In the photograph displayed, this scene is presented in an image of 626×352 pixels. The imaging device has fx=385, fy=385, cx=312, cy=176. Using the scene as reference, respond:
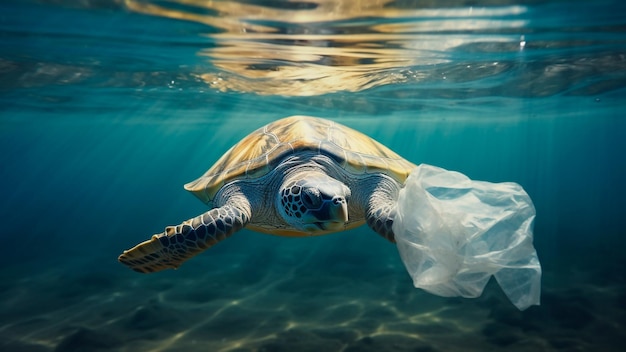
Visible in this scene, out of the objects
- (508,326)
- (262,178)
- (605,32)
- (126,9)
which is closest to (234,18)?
(126,9)

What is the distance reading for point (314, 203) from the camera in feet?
13.1

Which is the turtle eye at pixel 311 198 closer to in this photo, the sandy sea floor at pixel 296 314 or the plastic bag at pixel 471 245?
the plastic bag at pixel 471 245

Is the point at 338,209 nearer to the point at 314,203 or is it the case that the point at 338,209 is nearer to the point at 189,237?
the point at 314,203

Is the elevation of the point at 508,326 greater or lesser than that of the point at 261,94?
lesser

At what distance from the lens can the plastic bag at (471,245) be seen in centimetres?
341

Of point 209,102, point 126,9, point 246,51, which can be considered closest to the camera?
point 126,9

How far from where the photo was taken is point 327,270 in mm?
10391

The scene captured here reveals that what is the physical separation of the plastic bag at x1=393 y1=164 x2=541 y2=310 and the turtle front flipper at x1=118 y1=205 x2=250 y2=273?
1.97m

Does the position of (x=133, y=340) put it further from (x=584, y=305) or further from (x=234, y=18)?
(x=584, y=305)

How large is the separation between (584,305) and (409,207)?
5.68 meters

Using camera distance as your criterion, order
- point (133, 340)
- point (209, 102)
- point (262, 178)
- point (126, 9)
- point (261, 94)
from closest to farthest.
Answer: point (262, 178), point (133, 340), point (126, 9), point (261, 94), point (209, 102)

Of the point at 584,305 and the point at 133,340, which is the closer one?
the point at 133,340

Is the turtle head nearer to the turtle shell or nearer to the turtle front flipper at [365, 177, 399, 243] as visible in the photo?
the turtle front flipper at [365, 177, 399, 243]

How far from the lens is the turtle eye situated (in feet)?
12.9
